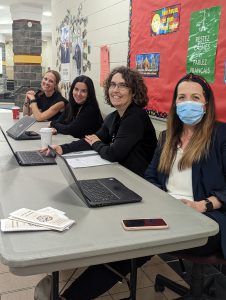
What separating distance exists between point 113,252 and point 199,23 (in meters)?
1.52

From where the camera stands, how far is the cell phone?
42.4 inches

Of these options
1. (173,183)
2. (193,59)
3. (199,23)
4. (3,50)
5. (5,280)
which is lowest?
(5,280)

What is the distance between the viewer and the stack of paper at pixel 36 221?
1.05 meters

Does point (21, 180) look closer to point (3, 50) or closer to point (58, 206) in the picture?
point (58, 206)

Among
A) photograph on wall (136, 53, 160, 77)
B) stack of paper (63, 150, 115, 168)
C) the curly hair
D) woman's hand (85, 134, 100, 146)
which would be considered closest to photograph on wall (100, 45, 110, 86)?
photograph on wall (136, 53, 160, 77)

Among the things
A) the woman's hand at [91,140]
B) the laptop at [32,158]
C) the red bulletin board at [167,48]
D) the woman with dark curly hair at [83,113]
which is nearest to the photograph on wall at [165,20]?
the red bulletin board at [167,48]

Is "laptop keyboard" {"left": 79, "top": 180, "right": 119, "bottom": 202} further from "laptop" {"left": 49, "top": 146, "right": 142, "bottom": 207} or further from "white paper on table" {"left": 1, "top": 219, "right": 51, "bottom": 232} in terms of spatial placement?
"white paper on table" {"left": 1, "top": 219, "right": 51, "bottom": 232}

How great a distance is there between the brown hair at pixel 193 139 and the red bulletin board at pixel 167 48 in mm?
225

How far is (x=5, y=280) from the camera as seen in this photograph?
2002 millimetres

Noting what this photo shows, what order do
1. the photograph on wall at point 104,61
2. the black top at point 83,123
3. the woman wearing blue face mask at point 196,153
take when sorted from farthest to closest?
the photograph on wall at point 104,61
the black top at point 83,123
the woman wearing blue face mask at point 196,153

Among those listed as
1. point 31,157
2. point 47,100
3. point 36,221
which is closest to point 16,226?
point 36,221

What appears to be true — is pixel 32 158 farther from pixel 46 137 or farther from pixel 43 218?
pixel 43 218

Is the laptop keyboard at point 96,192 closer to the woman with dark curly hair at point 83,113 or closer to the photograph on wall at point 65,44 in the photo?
the woman with dark curly hair at point 83,113

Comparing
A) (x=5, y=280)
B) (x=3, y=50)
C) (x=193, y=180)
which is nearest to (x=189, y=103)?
(x=193, y=180)
